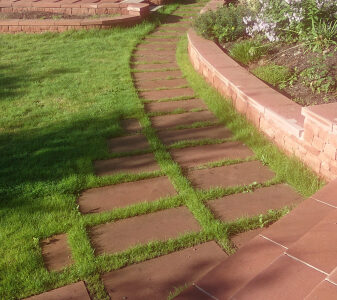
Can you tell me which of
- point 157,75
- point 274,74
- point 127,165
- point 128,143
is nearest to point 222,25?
point 157,75

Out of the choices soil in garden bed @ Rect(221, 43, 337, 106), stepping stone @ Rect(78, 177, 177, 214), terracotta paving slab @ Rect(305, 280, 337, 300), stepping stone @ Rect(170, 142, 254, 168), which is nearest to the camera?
terracotta paving slab @ Rect(305, 280, 337, 300)

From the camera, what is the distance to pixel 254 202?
308cm

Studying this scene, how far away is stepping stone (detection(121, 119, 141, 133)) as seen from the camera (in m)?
4.25

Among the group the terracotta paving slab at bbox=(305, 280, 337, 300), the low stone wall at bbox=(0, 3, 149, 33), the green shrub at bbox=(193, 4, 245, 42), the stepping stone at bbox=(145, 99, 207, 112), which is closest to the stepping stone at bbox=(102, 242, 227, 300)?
the terracotta paving slab at bbox=(305, 280, 337, 300)

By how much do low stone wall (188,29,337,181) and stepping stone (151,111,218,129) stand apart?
320mm

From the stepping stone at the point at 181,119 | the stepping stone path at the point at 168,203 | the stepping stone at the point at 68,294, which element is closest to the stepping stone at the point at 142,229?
the stepping stone path at the point at 168,203

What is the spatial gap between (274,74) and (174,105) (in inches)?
45.3

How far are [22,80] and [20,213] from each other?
318 centimetres

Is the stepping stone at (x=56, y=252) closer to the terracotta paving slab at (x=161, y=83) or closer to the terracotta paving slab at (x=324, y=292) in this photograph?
the terracotta paving slab at (x=324, y=292)

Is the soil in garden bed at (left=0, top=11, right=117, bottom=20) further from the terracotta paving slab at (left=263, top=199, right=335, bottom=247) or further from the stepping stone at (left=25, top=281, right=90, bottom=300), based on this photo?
the stepping stone at (left=25, top=281, right=90, bottom=300)

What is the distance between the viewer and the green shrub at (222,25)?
20.8 ft

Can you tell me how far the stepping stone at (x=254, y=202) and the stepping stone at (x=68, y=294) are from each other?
1059 millimetres

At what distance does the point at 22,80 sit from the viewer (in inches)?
223

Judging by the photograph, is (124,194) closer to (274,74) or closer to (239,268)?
(239,268)
